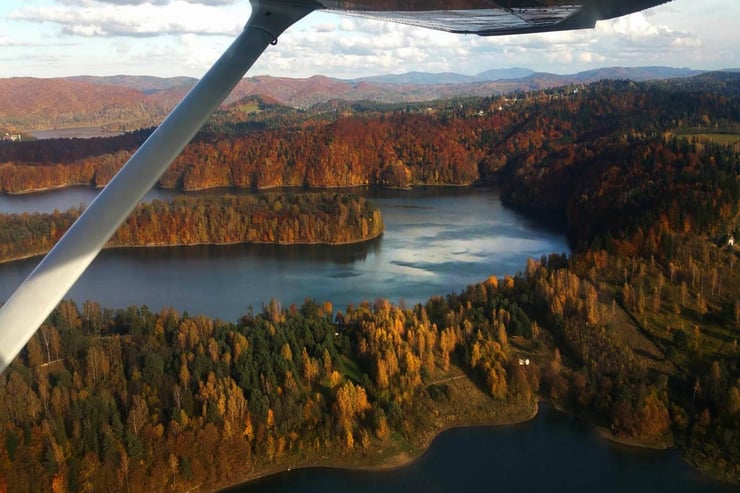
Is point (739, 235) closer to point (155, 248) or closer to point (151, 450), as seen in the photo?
point (151, 450)

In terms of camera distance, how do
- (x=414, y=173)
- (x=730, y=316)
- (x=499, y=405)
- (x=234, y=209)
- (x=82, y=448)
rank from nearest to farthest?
(x=82, y=448) → (x=499, y=405) → (x=730, y=316) → (x=234, y=209) → (x=414, y=173)

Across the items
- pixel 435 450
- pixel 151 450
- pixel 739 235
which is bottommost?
pixel 435 450

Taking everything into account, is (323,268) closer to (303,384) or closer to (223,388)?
(303,384)

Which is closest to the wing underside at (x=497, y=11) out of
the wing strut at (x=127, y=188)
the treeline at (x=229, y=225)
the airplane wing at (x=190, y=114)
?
the airplane wing at (x=190, y=114)

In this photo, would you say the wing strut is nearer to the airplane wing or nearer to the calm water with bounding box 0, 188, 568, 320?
the airplane wing

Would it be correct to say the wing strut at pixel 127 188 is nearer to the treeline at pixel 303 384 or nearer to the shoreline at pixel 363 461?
the treeline at pixel 303 384

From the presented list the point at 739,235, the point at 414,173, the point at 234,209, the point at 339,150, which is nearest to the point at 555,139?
the point at 414,173

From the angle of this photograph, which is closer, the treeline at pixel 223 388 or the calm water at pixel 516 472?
Result: the treeline at pixel 223 388
